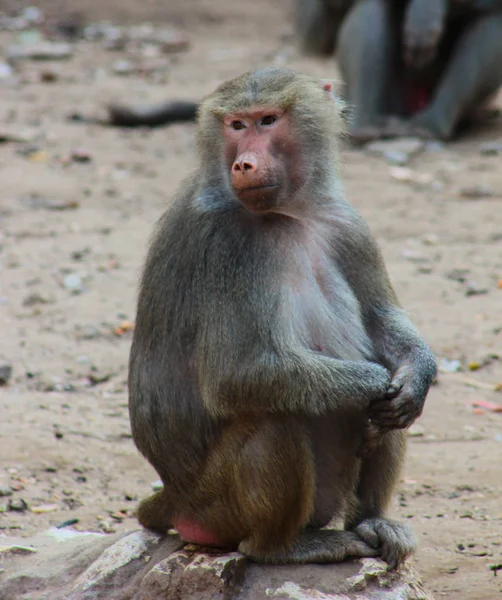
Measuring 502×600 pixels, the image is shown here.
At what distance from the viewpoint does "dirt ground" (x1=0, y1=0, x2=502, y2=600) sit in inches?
155

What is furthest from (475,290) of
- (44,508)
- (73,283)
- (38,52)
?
(38,52)

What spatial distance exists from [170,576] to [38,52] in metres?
9.45

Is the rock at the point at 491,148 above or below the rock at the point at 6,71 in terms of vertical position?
above

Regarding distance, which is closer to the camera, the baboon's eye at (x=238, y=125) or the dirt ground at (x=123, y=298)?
the baboon's eye at (x=238, y=125)

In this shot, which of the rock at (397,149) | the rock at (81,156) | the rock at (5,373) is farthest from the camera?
the rock at (397,149)

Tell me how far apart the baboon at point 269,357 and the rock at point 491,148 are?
17.5 ft

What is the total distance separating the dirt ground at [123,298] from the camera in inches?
155

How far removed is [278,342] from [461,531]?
119 cm

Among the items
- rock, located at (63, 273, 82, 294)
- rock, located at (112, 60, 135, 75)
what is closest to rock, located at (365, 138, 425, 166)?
rock, located at (63, 273, 82, 294)

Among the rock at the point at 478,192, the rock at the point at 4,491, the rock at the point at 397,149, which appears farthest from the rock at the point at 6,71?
the rock at the point at 4,491

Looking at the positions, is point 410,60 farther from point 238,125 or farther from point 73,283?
point 238,125

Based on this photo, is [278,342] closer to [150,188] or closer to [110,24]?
[150,188]

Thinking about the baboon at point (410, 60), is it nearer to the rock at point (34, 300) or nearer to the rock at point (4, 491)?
the rock at point (34, 300)

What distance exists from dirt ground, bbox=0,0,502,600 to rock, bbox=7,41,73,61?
732 millimetres
